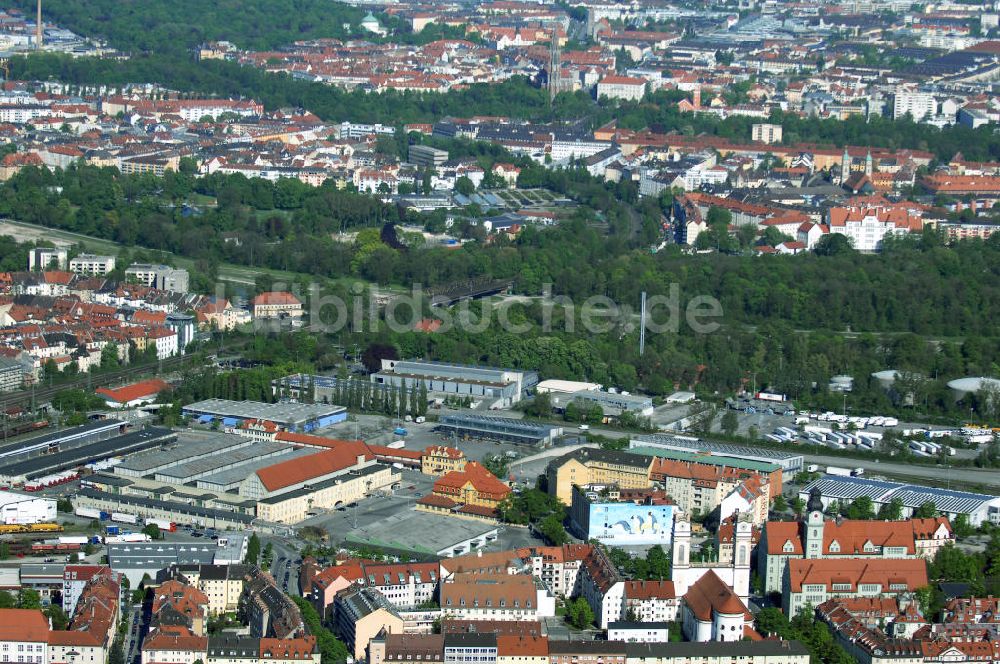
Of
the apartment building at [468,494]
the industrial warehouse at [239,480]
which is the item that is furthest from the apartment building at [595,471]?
the industrial warehouse at [239,480]

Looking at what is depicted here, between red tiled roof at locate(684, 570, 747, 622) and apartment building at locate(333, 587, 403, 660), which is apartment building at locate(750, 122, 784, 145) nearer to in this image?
red tiled roof at locate(684, 570, 747, 622)

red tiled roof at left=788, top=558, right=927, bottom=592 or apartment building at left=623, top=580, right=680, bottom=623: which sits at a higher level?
red tiled roof at left=788, top=558, right=927, bottom=592

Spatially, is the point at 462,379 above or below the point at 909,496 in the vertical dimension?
below

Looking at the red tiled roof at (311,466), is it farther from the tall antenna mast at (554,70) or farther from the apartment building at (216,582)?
Answer: the tall antenna mast at (554,70)

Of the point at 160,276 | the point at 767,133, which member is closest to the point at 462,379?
the point at 160,276

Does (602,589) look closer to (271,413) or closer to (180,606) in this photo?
(180,606)

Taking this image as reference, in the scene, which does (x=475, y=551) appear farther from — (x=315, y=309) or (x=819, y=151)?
(x=819, y=151)

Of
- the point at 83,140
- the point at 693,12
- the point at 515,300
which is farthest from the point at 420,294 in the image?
the point at 693,12

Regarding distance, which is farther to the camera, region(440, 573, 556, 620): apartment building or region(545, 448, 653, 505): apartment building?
region(545, 448, 653, 505): apartment building

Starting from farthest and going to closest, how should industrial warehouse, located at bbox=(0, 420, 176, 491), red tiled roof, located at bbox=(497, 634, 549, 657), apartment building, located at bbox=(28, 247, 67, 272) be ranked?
apartment building, located at bbox=(28, 247, 67, 272) → industrial warehouse, located at bbox=(0, 420, 176, 491) → red tiled roof, located at bbox=(497, 634, 549, 657)

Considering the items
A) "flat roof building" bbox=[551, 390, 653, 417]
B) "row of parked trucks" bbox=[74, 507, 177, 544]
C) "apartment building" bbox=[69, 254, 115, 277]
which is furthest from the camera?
"apartment building" bbox=[69, 254, 115, 277]

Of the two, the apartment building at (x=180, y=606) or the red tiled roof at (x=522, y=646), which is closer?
the red tiled roof at (x=522, y=646)
